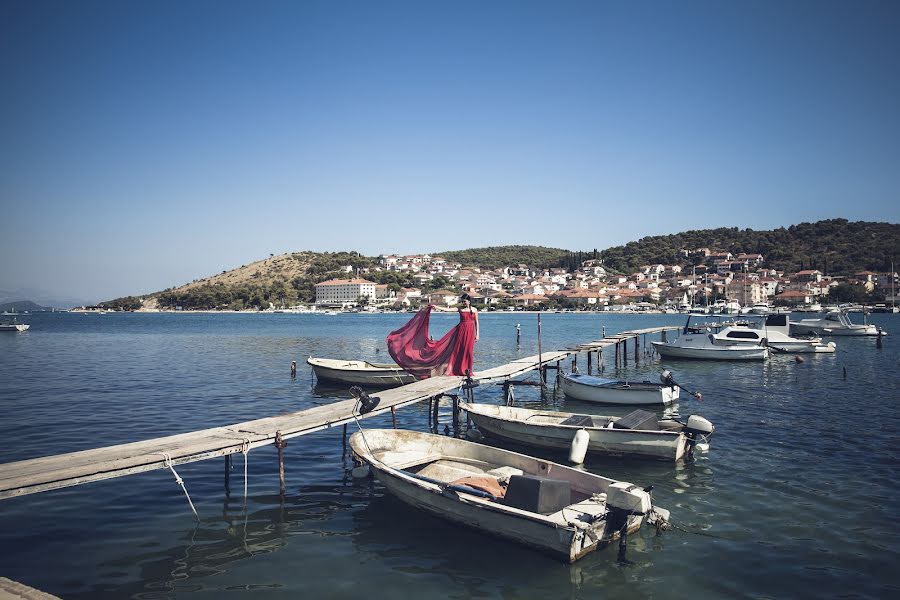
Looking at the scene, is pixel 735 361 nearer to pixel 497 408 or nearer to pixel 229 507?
pixel 497 408

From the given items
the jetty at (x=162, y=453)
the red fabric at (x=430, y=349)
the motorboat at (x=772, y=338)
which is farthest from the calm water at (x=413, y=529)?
the motorboat at (x=772, y=338)

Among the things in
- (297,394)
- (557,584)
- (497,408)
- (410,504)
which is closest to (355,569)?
(410,504)

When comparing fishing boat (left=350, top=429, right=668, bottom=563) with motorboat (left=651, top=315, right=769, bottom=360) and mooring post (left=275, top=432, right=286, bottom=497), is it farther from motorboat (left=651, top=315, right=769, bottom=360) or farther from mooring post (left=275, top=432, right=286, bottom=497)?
motorboat (left=651, top=315, right=769, bottom=360)

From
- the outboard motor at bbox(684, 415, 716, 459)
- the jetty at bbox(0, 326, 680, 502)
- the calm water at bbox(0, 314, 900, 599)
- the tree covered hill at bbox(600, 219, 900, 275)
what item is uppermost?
the tree covered hill at bbox(600, 219, 900, 275)

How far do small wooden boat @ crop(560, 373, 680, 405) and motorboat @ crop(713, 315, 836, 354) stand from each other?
60.1ft

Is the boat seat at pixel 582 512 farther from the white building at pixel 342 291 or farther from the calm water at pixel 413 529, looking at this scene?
the white building at pixel 342 291

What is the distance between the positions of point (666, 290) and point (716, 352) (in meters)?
135

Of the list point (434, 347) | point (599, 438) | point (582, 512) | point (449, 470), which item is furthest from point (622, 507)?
point (434, 347)

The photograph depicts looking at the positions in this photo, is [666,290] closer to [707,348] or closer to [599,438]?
[707,348]

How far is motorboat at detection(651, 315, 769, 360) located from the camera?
37719mm

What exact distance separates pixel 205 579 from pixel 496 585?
4466 millimetres

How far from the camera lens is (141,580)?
28.9ft

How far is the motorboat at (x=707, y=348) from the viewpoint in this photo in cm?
3772

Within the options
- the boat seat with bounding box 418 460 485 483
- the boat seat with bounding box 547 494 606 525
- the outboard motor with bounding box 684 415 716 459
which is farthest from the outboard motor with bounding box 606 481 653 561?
the outboard motor with bounding box 684 415 716 459
